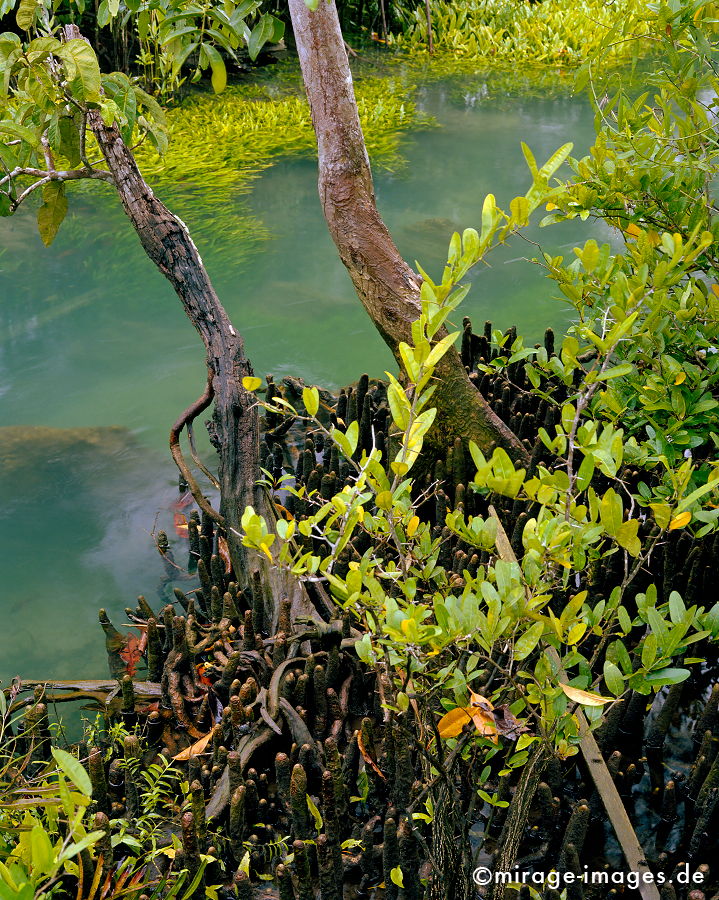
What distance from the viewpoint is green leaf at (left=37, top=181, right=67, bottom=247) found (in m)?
2.95

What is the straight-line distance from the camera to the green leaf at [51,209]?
2.95 meters

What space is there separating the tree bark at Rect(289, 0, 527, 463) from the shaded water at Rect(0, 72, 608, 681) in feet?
3.89

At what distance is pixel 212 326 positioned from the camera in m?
3.11

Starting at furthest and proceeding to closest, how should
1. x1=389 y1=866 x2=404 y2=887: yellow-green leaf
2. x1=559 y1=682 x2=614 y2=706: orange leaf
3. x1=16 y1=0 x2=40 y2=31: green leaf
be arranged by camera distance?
x1=16 y1=0 x2=40 y2=31: green leaf, x1=389 y1=866 x2=404 y2=887: yellow-green leaf, x1=559 y1=682 x2=614 y2=706: orange leaf

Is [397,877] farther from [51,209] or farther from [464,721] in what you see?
[51,209]

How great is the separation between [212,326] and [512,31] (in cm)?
801

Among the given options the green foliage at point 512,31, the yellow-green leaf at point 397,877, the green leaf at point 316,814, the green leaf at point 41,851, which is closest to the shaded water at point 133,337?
the green leaf at point 316,814

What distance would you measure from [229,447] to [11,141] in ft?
4.14

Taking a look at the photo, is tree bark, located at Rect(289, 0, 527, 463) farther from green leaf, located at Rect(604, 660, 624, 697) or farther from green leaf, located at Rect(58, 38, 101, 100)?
green leaf, located at Rect(604, 660, 624, 697)

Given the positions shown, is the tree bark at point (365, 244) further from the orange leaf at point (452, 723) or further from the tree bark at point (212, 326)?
the orange leaf at point (452, 723)

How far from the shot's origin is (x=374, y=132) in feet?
24.3

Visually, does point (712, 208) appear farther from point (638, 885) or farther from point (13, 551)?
point (13, 551)

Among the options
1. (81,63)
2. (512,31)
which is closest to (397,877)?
(81,63)

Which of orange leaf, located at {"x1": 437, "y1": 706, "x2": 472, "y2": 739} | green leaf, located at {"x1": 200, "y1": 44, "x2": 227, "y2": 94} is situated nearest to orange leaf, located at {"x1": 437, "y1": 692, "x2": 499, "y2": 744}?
orange leaf, located at {"x1": 437, "y1": 706, "x2": 472, "y2": 739}
